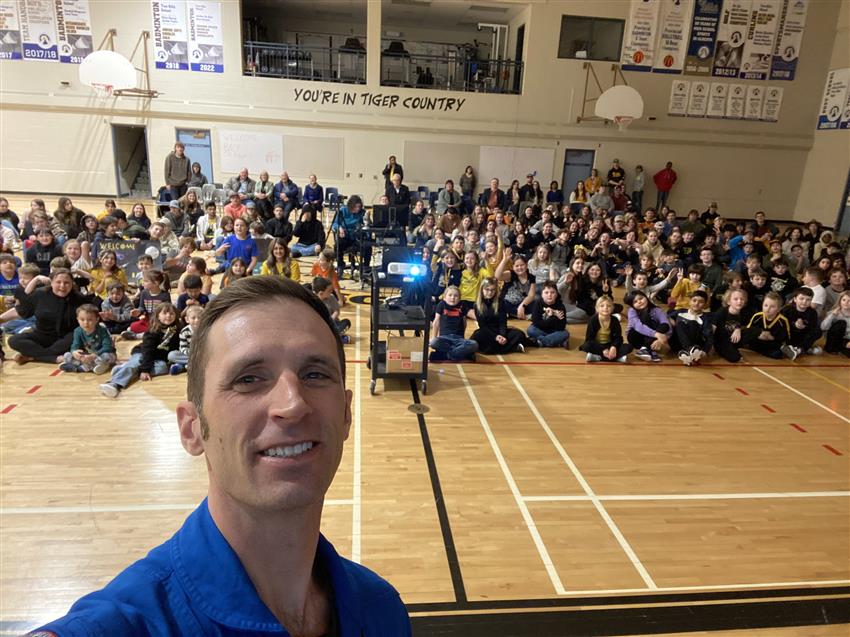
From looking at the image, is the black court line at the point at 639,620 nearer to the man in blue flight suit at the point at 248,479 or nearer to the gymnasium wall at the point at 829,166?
the man in blue flight suit at the point at 248,479

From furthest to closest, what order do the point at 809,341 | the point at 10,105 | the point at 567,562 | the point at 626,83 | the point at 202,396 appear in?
the point at 626,83 < the point at 10,105 < the point at 809,341 < the point at 567,562 < the point at 202,396

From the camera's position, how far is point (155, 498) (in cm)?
409

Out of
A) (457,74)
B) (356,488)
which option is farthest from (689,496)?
(457,74)

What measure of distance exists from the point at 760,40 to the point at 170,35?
17786 millimetres

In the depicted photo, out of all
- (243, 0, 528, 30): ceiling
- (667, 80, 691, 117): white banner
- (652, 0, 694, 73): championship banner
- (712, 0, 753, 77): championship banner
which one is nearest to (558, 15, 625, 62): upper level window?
(652, 0, 694, 73): championship banner

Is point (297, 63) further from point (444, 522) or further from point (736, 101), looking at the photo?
point (444, 522)

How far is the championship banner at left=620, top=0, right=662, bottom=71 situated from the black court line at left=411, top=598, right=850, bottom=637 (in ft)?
56.4

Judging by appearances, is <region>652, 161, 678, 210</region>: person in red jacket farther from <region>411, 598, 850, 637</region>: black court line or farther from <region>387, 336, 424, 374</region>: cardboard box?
<region>411, 598, 850, 637</region>: black court line

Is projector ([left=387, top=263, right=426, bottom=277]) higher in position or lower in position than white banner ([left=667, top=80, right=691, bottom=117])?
lower

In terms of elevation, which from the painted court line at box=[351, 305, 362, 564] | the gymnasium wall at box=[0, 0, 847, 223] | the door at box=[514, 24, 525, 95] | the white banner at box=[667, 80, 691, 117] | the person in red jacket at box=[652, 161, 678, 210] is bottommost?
the painted court line at box=[351, 305, 362, 564]

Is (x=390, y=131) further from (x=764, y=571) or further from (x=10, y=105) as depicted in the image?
(x=764, y=571)

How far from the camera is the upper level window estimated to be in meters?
17.0

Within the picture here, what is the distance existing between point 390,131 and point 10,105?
432 inches

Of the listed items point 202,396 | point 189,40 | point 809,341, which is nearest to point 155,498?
point 202,396
